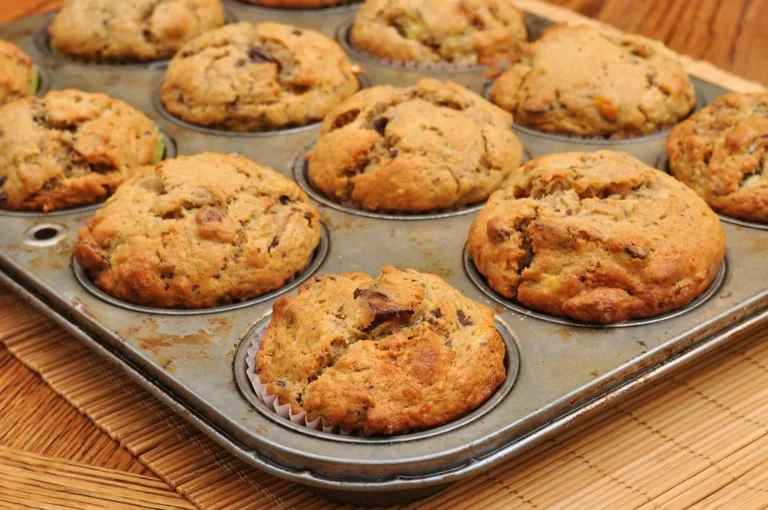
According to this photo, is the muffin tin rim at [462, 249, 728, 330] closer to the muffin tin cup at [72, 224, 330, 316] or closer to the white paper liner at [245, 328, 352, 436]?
the muffin tin cup at [72, 224, 330, 316]

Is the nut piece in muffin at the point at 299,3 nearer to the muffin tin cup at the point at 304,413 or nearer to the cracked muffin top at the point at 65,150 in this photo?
the cracked muffin top at the point at 65,150

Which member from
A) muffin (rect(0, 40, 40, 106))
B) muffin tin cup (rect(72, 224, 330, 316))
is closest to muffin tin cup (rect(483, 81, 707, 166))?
muffin tin cup (rect(72, 224, 330, 316))

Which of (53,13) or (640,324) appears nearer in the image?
(640,324)

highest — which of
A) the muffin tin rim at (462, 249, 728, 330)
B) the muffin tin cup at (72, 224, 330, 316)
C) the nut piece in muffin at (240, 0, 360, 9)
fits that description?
the nut piece in muffin at (240, 0, 360, 9)

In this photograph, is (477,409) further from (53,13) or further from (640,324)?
(53,13)

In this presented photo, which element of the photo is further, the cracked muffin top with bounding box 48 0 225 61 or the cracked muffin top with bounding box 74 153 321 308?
the cracked muffin top with bounding box 48 0 225 61

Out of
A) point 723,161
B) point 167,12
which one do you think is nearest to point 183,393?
point 723,161
